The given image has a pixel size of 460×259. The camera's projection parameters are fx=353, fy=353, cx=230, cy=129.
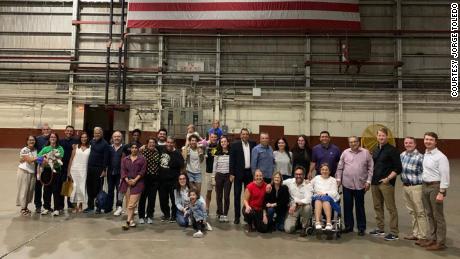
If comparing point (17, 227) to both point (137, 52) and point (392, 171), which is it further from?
point (137, 52)

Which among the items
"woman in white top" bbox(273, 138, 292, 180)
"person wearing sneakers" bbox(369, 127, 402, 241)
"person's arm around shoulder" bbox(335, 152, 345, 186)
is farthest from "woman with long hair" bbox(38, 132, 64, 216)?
"person wearing sneakers" bbox(369, 127, 402, 241)

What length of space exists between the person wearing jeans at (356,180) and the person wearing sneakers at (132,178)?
10.6 feet

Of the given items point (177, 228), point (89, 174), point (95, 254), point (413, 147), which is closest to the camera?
point (95, 254)

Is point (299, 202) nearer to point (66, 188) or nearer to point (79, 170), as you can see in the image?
point (79, 170)

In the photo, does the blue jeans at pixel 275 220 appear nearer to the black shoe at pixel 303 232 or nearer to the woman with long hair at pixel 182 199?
the black shoe at pixel 303 232

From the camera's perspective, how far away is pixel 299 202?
554cm

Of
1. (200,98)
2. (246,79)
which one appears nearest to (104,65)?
(200,98)

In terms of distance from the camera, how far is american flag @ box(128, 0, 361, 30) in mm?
14352

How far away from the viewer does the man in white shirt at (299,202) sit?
18.1 feet

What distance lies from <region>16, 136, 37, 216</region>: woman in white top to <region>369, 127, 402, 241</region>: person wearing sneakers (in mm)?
5852

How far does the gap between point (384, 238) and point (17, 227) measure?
225 inches

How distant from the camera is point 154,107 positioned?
16062mm

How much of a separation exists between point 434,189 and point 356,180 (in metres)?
1.11

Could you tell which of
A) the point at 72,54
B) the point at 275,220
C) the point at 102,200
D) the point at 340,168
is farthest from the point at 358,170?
the point at 72,54
